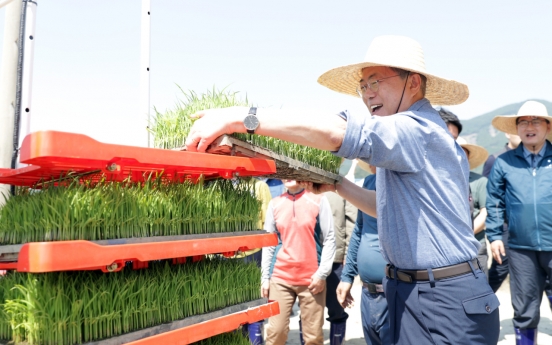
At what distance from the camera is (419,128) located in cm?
199

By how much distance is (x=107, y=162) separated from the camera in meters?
1.56

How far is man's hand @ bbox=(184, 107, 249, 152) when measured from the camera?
1.82 metres

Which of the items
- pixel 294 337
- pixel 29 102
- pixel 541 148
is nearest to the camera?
pixel 29 102

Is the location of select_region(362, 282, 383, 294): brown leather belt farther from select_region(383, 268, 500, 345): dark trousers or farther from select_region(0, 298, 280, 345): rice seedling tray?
select_region(0, 298, 280, 345): rice seedling tray

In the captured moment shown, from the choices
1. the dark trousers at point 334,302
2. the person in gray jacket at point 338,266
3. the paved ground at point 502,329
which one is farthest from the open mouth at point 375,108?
the paved ground at point 502,329

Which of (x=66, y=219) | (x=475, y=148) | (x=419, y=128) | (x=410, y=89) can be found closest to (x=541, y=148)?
(x=475, y=148)

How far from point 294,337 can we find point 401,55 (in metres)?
4.90

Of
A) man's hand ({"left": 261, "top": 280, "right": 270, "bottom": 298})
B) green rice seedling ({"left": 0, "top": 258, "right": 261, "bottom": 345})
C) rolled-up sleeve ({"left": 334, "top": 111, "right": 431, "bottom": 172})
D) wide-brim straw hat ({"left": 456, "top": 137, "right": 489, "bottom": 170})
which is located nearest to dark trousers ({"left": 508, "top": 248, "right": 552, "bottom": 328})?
wide-brim straw hat ({"left": 456, "top": 137, "right": 489, "bottom": 170})

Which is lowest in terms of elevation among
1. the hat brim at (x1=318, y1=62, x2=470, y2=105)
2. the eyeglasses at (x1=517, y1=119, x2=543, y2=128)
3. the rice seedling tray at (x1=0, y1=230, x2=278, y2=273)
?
the rice seedling tray at (x1=0, y1=230, x2=278, y2=273)

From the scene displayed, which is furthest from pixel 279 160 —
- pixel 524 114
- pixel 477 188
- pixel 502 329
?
pixel 502 329

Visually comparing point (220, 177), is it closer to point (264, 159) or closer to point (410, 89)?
point (264, 159)

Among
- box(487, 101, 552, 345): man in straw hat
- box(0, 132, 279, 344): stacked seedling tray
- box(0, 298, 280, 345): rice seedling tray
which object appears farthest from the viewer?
box(487, 101, 552, 345): man in straw hat

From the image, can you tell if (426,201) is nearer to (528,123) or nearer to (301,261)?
(301,261)

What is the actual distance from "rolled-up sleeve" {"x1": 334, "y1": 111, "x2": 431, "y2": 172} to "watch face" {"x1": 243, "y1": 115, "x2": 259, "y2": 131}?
1.06ft
